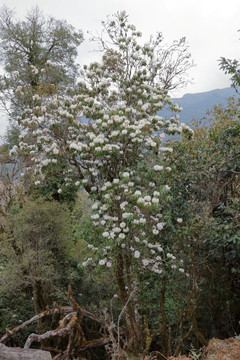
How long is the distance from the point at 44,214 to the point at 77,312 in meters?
3.58

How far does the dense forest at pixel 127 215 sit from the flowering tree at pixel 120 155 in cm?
3

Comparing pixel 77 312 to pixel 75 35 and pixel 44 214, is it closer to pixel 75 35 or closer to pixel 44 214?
pixel 44 214

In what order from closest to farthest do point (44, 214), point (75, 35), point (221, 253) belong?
point (221, 253), point (44, 214), point (75, 35)

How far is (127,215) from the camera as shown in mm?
5520

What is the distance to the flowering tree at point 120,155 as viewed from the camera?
5934 mm

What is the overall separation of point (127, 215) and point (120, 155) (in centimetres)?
167

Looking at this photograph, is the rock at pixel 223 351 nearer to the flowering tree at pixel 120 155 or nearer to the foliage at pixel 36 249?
the flowering tree at pixel 120 155

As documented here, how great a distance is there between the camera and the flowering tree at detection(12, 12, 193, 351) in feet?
19.5

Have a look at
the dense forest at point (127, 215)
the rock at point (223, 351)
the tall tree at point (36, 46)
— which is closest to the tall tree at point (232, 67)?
the dense forest at point (127, 215)

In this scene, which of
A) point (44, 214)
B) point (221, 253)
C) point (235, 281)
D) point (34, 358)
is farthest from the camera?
point (44, 214)

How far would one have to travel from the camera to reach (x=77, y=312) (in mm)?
6219

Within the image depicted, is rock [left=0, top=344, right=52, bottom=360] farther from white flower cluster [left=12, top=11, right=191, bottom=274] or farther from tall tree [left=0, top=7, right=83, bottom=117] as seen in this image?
tall tree [left=0, top=7, right=83, bottom=117]

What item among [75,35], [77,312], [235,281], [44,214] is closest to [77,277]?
[44,214]

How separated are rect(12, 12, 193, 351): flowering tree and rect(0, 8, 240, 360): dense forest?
0.10 ft
